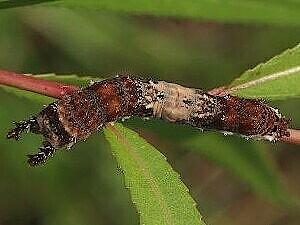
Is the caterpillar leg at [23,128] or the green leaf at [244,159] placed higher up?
the caterpillar leg at [23,128]

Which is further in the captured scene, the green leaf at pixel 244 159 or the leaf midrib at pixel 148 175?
the green leaf at pixel 244 159

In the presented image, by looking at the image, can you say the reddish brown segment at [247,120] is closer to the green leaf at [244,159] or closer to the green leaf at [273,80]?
the green leaf at [273,80]

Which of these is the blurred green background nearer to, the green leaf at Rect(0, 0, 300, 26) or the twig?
the green leaf at Rect(0, 0, 300, 26)

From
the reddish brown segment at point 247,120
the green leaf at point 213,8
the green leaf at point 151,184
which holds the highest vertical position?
the green leaf at point 213,8

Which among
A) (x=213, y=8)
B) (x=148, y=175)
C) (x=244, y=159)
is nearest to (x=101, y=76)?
(x=244, y=159)

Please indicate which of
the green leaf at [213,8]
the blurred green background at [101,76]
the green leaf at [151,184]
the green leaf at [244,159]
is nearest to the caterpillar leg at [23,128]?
the green leaf at [151,184]

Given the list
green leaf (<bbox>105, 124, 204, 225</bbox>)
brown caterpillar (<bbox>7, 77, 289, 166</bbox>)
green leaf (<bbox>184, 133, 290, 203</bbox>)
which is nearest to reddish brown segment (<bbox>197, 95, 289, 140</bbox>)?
brown caterpillar (<bbox>7, 77, 289, 166</bbox>)

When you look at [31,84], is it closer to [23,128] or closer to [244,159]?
[23,128]
